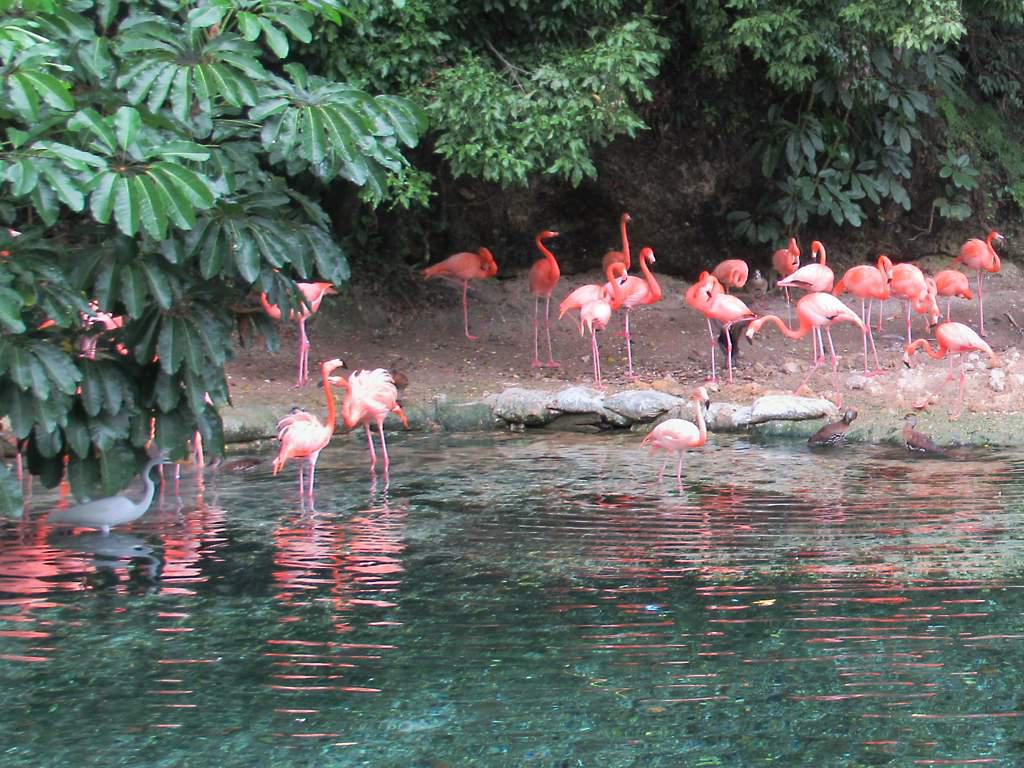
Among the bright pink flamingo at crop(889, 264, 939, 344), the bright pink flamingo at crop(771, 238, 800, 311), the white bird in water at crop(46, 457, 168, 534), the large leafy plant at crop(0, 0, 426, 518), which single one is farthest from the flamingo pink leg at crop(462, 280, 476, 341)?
the large leafy plant at crop(0, 0, 426, 518)

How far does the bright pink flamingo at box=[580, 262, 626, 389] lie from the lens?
1040 cm

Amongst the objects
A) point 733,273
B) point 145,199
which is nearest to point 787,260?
point 733,273

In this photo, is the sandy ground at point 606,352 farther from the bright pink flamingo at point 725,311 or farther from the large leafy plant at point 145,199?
the large leafy plant at point 145,199

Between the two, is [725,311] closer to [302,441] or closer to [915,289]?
[915,289]

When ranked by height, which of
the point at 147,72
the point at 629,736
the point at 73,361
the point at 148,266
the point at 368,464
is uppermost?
the point at 147,72

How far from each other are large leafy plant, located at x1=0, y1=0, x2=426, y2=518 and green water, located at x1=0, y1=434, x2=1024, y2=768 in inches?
31.1

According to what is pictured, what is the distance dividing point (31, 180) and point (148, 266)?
76 centimetres

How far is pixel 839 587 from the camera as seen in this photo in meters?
5.46

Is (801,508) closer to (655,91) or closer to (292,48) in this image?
(292,48)

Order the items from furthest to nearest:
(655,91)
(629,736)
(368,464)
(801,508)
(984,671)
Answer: (655,91), (368,464), (801,508), (984,671), (629,736)

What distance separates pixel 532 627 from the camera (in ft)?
16.7

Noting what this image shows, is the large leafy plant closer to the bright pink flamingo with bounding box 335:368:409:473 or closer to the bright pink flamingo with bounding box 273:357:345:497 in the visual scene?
the bright pink flamingo with bounding box 273:357:345:497

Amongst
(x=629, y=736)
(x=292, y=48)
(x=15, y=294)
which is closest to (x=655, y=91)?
(x=292, y=48)

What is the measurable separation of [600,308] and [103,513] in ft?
16.0
